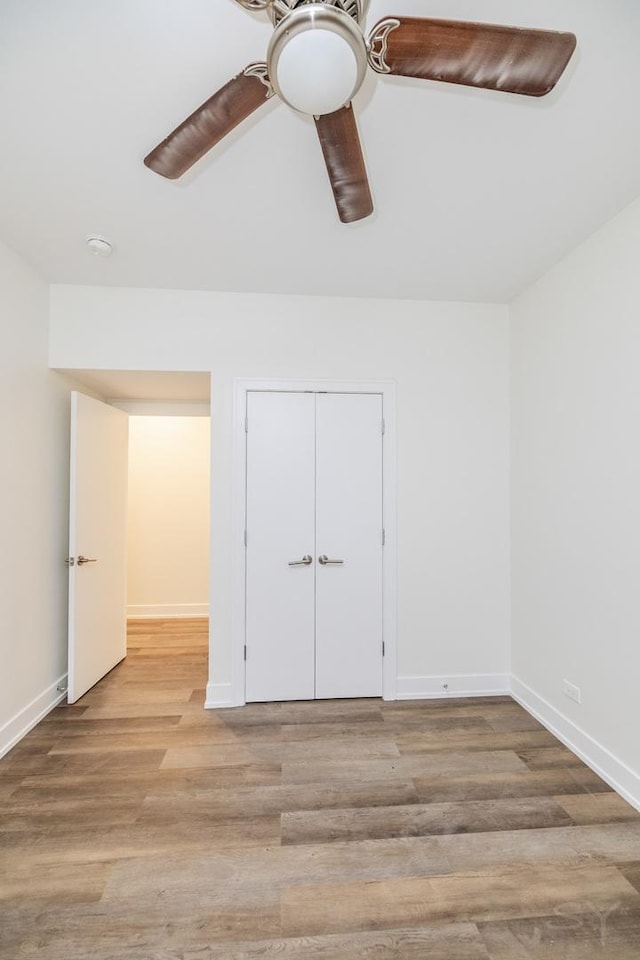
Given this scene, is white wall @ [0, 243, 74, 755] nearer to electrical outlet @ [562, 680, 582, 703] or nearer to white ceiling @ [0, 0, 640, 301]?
white ceiling @ [0, 0, 640, 301]

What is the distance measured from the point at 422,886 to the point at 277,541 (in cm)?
180

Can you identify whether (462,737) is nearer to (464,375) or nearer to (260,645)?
(260,645)

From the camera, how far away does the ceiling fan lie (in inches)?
36.6

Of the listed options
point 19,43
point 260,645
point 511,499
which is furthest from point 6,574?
point 511,499

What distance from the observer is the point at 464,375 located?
2.97 metres

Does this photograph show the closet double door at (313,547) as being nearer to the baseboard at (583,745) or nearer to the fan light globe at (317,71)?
the baseboard at (583,745)

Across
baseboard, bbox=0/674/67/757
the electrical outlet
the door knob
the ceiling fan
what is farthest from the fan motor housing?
baseboard, bbox=0/674/67/757

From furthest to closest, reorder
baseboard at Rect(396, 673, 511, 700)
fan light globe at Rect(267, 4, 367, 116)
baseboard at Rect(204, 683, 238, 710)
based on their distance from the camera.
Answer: baseboard at Rect(396, 673, 511, 700), baseboard at Rect(204, 683, 238, 710), fan light globe at Rect(267, 4, 367, 116)

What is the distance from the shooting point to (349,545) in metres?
2.88

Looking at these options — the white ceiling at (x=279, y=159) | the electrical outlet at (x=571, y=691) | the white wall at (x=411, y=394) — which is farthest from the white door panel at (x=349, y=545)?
the electrical outlet at (x=571, y=691)

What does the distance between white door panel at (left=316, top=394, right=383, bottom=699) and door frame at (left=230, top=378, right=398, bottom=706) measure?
0.15ft

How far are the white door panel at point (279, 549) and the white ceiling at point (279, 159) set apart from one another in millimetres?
931

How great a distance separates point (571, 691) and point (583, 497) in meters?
1.07

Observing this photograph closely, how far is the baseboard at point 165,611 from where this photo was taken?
4758mm
